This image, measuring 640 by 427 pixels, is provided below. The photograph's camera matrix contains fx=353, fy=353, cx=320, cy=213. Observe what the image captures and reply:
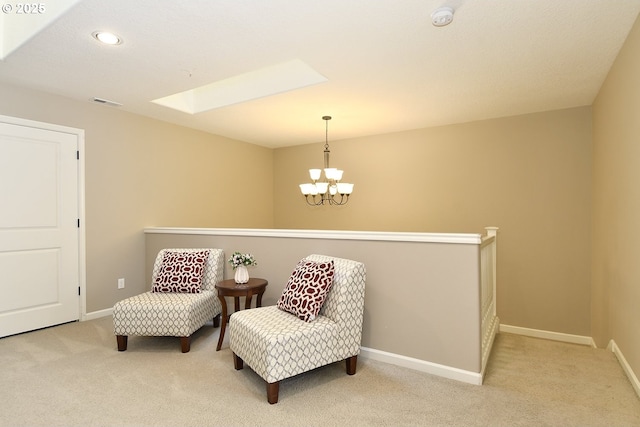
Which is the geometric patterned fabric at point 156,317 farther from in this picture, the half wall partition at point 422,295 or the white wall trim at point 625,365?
the white wall trim at point 625,365

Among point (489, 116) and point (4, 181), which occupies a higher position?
point (489, 116)

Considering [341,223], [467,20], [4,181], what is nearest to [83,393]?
[4,181]

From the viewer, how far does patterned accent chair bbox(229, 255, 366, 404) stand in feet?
7.27

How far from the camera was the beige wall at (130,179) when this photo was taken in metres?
3.85

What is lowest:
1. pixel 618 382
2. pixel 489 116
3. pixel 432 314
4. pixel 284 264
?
pixel 618 382

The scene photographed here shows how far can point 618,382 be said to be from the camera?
7.91 feet

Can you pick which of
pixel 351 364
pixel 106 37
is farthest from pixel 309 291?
pixel 106 37

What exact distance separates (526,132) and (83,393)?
4.93 m

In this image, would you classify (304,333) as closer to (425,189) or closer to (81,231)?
(81,231)

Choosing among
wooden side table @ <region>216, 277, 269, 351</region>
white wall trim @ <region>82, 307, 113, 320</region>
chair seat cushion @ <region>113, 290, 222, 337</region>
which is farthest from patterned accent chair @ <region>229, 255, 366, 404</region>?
white wall trim @ <region>82, 307, 113, 320</region>

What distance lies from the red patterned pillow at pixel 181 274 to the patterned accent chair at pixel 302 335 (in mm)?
955

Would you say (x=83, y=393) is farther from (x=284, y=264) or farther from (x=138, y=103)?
(x=138, y=103)

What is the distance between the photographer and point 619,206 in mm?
2758

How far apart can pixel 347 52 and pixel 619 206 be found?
2.43 meters
